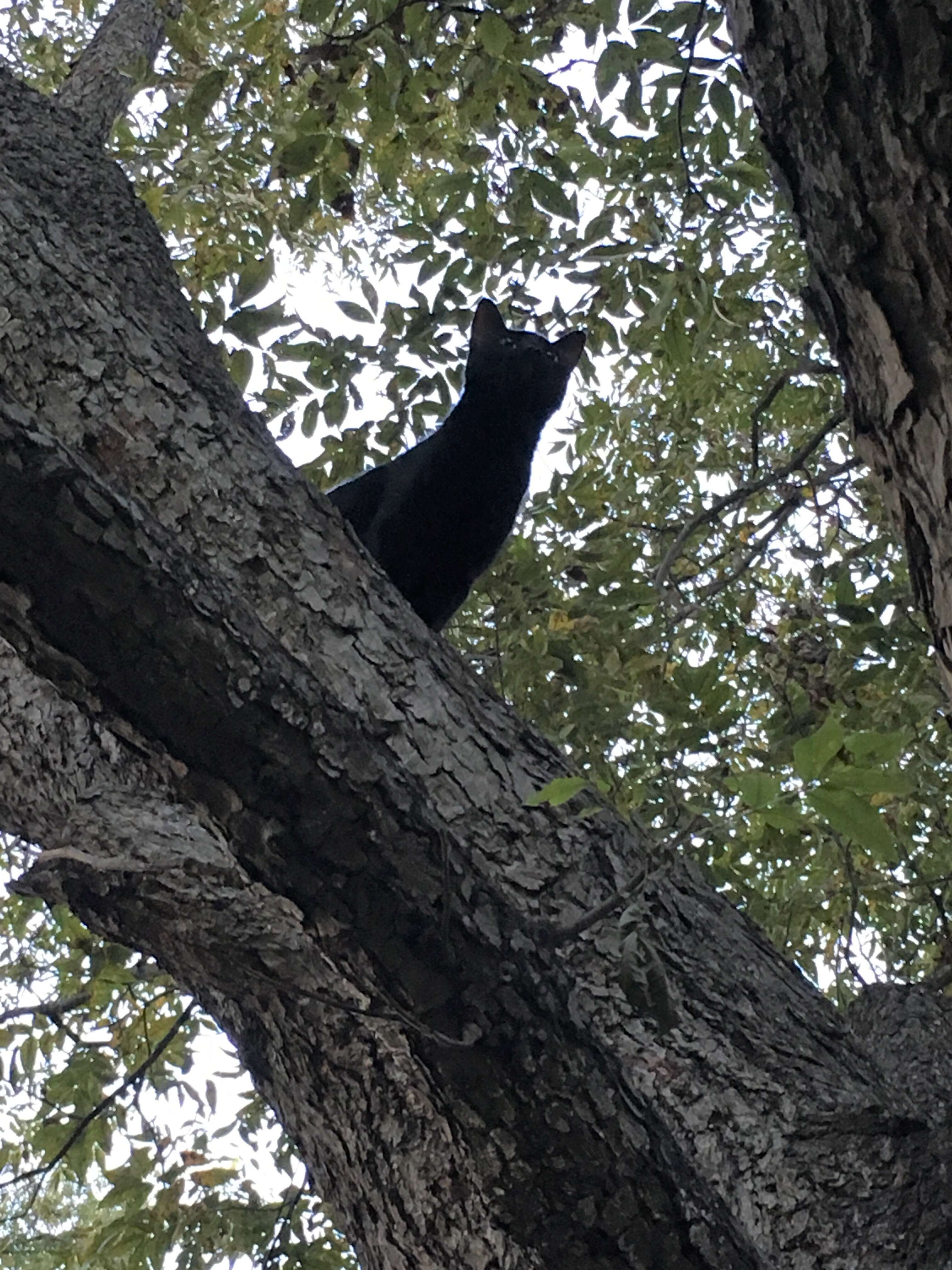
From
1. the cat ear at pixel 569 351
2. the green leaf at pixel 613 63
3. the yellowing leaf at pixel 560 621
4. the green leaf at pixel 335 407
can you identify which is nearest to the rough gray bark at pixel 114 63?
the green leaf at pixel 335 407

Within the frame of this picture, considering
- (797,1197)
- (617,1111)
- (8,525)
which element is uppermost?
(8,525)

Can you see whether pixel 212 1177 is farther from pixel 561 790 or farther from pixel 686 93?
pixel 686 93

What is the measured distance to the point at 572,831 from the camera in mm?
1700

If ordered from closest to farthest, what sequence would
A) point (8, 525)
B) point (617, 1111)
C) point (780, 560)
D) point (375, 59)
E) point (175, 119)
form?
point (8, 525), point (617, 1111), point (375, 59), point (175, 119), point (780, 560)

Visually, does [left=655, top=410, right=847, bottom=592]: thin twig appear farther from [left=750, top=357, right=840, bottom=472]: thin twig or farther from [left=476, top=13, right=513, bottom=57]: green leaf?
[left=476, top=13, right=513, bottom=57]: green leaf

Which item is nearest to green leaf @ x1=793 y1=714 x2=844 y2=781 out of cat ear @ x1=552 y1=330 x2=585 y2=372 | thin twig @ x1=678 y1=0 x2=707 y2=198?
thin twig @ x1=678 y1=0 x2=707 y2=198

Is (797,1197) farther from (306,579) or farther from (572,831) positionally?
(306,579)

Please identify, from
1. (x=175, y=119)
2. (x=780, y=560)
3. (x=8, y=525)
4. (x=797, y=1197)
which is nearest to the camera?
(x=8, y=525)

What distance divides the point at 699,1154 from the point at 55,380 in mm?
1481

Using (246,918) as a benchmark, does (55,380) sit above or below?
above

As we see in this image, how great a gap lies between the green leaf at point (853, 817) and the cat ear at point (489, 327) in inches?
128

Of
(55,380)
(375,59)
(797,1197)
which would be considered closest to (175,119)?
(375,59)

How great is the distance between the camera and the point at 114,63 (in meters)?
3.42

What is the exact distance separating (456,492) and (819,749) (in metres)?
2.66
